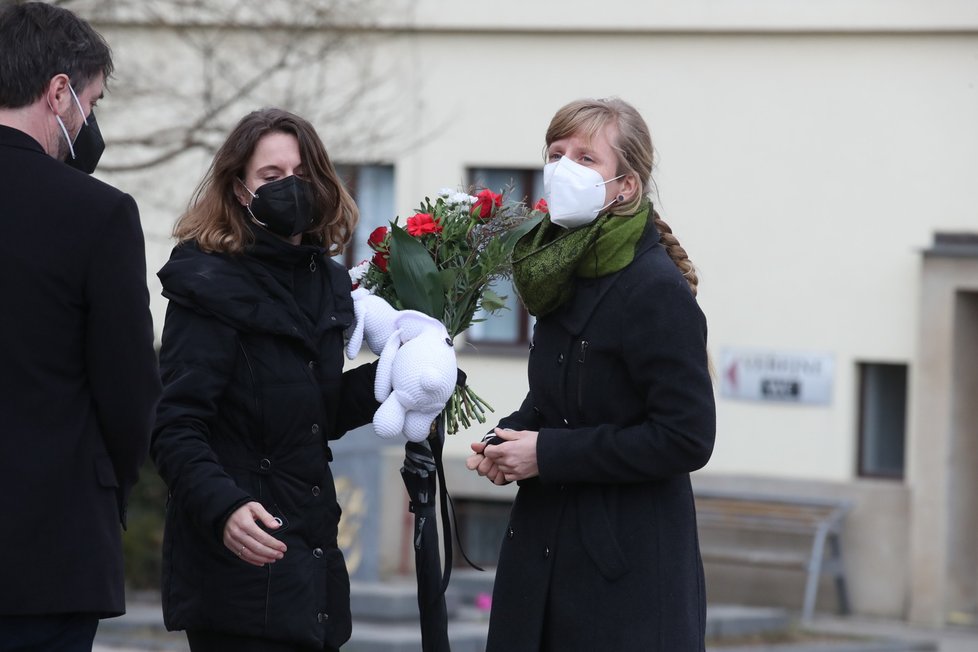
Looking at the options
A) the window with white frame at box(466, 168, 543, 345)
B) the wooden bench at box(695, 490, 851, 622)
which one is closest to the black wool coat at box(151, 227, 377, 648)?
the wooden bench at box(695, 490, 851, 622)

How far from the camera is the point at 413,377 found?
3.69m

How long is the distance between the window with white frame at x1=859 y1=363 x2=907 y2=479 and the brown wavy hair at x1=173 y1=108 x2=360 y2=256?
784cm

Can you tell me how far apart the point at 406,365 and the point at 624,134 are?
77 centimetres

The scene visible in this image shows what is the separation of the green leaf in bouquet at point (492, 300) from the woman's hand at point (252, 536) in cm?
89

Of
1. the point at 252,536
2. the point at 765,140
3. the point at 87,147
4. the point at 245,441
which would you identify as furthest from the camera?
the point at 765,140

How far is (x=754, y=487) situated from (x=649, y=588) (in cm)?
803

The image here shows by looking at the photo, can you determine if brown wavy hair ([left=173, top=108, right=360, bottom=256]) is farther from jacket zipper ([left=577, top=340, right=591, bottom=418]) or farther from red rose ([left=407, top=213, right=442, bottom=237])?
jacket zipper ([left=577, top=340, right=591, bottom=418])

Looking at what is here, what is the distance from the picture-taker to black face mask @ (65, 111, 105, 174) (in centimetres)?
321

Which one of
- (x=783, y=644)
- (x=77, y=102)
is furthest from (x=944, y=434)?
(x=77, y=102)

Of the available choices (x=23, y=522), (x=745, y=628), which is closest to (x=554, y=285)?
(x=23, y=522)

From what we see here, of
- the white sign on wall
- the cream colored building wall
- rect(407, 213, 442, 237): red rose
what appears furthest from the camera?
the white sign on wall

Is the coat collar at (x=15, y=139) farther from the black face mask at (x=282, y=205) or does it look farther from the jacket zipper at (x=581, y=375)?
the jacket zipper at (x=581, y=375)

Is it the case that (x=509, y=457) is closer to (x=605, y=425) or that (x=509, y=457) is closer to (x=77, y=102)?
(x=605, y=425)

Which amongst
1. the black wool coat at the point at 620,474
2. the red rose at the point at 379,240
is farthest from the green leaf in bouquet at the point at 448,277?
the black wool coat at the point at 620,474
